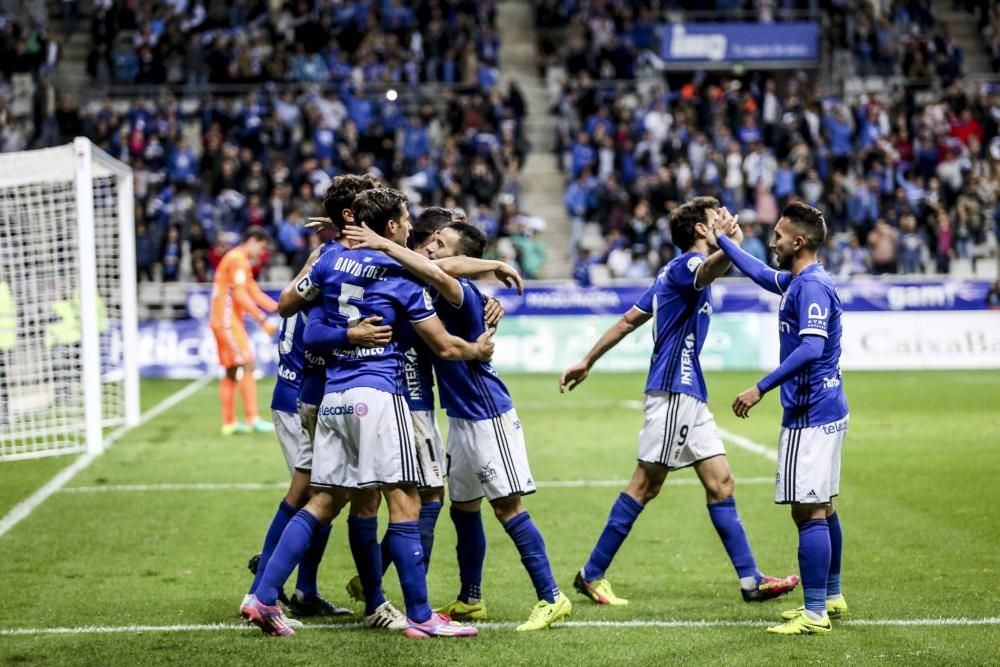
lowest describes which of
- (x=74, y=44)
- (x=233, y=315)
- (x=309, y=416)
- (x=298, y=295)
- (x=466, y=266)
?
(x=233, y=315)

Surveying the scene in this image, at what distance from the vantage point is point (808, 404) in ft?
22.7

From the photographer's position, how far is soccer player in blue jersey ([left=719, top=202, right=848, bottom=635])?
6746 mm

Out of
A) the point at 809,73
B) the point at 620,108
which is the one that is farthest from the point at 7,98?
the point at 809,73

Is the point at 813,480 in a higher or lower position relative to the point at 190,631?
higher

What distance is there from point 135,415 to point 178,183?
13.0m

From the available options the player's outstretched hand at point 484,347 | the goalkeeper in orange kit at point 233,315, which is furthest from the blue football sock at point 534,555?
the goalkeeper in orange kit at point 233,315

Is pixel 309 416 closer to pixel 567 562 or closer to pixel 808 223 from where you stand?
pixel 567 562

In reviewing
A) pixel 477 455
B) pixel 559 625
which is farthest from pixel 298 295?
pixel 559 625

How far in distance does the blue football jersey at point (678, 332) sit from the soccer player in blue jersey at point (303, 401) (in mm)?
1870

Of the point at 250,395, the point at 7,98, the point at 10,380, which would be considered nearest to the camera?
the point at 10,380

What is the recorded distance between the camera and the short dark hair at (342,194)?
22.6ft

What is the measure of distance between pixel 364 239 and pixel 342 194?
350mm

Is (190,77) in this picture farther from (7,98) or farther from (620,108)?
(620,108)

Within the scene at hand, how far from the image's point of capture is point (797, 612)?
22.7ft
